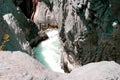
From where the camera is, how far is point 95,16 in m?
8.89

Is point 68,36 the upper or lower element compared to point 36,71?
lower

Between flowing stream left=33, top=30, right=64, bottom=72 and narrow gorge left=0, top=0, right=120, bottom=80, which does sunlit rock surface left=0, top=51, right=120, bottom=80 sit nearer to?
narrow gorge left=0, top=0, right=120, bottom=80

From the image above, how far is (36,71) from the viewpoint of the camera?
2387 mm

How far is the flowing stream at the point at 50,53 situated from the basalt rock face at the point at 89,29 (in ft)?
2.99

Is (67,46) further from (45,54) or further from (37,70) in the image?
(37,70)

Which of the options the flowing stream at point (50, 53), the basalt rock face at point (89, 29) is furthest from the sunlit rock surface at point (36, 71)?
the flowing stream at point (50, 53)

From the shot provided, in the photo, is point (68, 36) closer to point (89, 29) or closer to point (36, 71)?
point (89, 29)

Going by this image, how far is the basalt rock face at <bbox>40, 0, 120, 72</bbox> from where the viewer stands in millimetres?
8836

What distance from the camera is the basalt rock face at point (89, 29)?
29.0 feet

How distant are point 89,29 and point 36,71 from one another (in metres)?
6.94

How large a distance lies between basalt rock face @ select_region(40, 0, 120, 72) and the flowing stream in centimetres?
91

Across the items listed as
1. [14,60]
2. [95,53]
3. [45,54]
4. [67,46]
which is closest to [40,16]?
[45,54]

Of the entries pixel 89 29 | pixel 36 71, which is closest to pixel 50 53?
pixel 89 29

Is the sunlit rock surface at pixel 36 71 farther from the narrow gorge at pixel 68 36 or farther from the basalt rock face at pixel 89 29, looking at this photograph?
the basalt rock face at pixel 89 29
